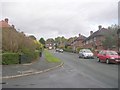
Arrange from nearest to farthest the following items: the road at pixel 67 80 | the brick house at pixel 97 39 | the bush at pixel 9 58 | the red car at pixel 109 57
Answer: the road at pixel 67 80 → the bush at pixel 9 58 → the red car at pixel 109 57 → the brick house at pixel 97 39

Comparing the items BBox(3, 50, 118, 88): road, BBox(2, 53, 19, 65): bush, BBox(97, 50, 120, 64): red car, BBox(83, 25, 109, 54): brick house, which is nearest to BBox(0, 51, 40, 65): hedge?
BBox(2, 53, 19, 65): bush

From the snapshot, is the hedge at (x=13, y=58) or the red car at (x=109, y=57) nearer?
the hedge at (x=13, y=58)

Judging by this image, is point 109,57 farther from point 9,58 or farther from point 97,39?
point 97,39

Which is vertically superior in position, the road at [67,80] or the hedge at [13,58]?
the hedge at [13,58]

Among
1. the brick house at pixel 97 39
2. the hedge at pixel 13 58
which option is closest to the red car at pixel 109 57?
the hedge at pixel 13 58

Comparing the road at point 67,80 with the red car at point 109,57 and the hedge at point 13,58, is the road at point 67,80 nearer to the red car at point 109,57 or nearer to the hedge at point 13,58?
the hedge at point 13,58

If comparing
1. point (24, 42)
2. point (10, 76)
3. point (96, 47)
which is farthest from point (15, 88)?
point (96, 47)

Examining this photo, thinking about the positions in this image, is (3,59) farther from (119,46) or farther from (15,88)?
(119,46)

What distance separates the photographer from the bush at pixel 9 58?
2217 centimetres

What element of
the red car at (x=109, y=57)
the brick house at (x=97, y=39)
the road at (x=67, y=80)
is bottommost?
the road at (x=67, y=80)

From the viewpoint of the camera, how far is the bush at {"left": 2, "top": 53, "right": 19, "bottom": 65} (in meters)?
22.2

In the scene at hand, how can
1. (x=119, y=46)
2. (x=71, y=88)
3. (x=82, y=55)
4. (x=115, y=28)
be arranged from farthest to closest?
(x=115, y=28), (x=119, y=46), (x=82, y=55), (x=71, y=88)

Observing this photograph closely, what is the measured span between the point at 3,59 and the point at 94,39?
60501 mm

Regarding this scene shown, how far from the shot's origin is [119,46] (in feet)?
162
